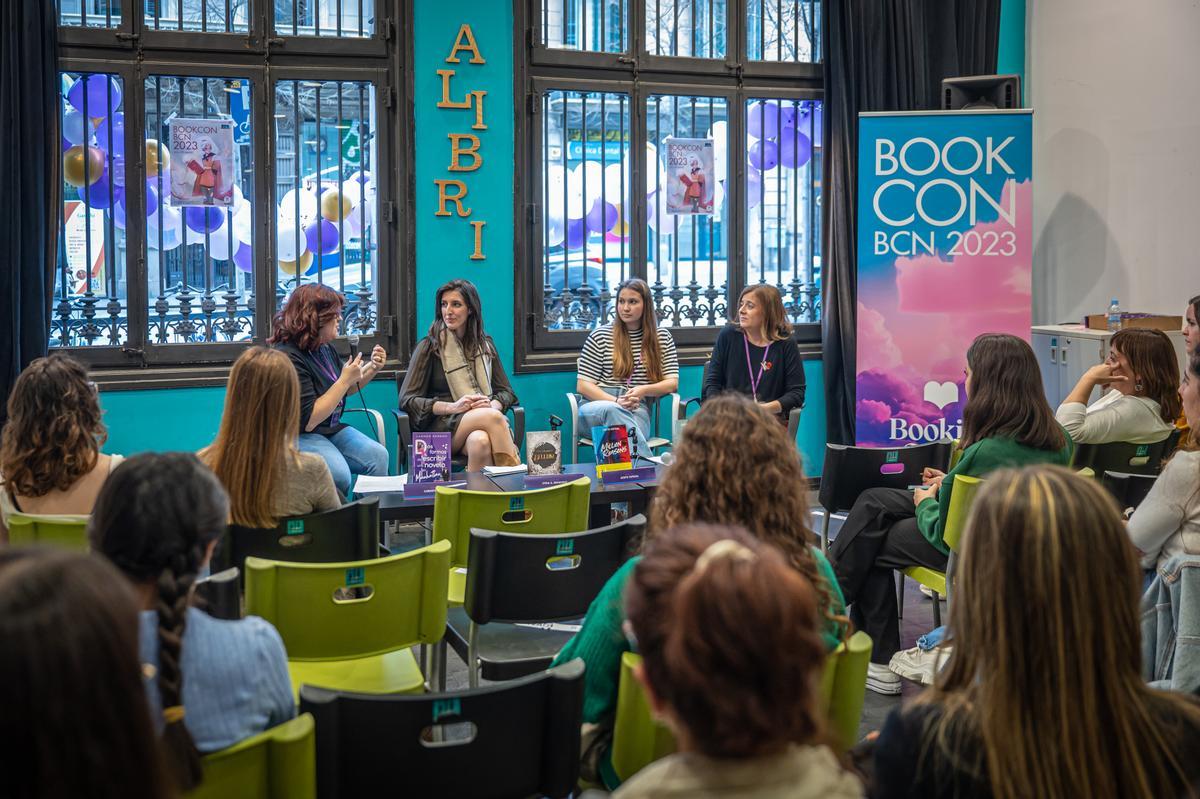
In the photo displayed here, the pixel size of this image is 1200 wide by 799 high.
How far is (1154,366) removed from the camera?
4.10 m

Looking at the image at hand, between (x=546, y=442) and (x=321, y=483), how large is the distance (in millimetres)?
1039

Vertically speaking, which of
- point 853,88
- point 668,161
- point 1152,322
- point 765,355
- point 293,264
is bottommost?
point 765,355

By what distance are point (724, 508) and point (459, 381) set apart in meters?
3.54

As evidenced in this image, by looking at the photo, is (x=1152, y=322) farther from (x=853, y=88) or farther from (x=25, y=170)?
(x=25, y=170)

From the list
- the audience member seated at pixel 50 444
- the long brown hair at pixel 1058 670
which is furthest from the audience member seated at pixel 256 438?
the long brown hair at pixel 1058 670

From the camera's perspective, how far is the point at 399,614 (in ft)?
8.71

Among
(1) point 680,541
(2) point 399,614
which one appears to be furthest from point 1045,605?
(2) point 399,614

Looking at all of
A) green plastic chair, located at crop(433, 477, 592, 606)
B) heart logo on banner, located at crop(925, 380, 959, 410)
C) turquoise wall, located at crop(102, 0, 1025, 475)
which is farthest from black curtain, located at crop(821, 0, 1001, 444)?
green plastic chair, located at crop(433, 477, 592, 606)

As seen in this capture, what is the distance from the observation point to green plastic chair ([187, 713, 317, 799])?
159 cm

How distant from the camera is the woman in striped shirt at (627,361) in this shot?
5871mm

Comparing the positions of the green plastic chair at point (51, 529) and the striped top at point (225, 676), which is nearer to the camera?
the striped top at point (225, 676)

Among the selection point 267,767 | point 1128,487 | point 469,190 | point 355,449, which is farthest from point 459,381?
point 267,767

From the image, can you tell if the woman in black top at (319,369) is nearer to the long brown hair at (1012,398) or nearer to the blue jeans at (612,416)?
the blue jeans at (612,416)

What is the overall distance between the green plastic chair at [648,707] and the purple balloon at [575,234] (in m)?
4.58
